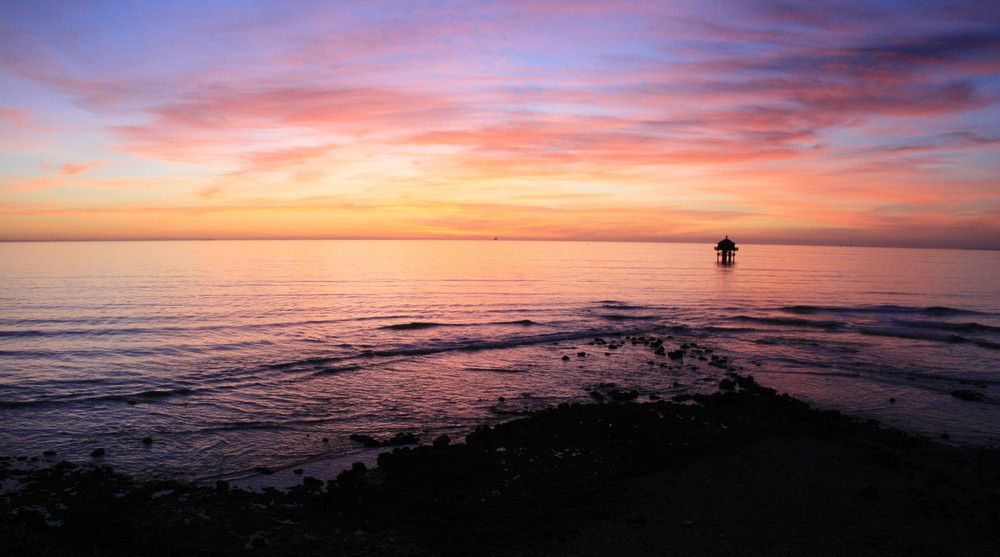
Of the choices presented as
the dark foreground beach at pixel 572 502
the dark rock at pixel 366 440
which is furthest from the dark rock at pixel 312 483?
the dark rock at pixel 366 440

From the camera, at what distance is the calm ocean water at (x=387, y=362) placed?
14.0m

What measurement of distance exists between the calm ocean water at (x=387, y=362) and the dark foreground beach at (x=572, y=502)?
197 cm

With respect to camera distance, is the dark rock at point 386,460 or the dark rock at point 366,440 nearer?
the dark rock at point 386,460

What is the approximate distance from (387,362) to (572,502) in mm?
14718

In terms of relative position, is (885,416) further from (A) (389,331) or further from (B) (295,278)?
(B) (295,278)

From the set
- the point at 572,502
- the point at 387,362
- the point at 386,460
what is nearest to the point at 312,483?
the point at 386,460

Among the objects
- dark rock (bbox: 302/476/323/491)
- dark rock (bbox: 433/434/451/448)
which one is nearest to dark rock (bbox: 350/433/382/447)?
dark rock (bbox: 433/434/451/448)

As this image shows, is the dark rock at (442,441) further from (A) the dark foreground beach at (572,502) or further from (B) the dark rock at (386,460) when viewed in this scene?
(B) the dark rock at (386,460)

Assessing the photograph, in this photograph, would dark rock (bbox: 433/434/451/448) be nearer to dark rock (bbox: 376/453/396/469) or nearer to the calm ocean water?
the calm ocean water

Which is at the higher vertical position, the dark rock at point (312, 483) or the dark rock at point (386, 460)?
the dark rock at point (386, 460)

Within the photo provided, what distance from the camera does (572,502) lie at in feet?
30.9

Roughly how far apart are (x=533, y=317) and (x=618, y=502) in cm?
2646

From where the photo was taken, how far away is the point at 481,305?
42125 millimetres

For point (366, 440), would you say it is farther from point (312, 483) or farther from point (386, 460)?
point (312, 483)
